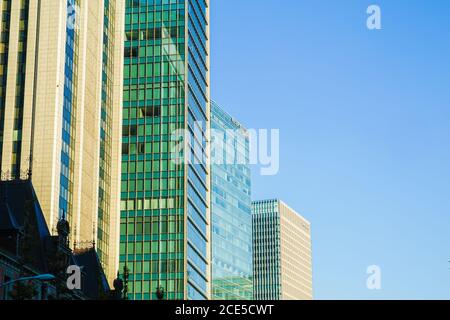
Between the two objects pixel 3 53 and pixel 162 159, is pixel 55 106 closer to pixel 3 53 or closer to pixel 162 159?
pixel 3 53

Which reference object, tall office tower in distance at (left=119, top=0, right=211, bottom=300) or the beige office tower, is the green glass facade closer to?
the beige office tower

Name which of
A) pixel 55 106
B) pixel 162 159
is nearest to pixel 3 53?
pixel 55 106

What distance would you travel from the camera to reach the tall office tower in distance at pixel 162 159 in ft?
401

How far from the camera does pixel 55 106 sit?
94812 millimetres

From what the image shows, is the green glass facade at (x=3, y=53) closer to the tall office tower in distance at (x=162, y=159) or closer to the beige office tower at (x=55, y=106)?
the beige office tower at (x=55, y=106)

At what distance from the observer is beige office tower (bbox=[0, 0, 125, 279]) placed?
92750mm

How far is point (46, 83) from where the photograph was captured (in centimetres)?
9531

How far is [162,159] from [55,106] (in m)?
33.8

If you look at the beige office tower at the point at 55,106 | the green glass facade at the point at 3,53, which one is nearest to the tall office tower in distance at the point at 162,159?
the beige office tower at the point at 55,106

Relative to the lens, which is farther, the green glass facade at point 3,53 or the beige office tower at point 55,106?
the green glass facade at point 3,53

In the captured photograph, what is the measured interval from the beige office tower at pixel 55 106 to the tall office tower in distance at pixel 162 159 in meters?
10.4

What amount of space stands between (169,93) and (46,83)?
36.4 metres
